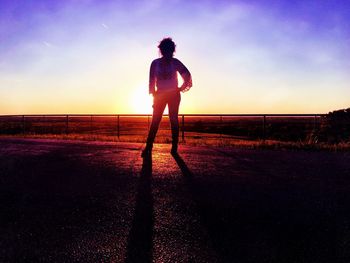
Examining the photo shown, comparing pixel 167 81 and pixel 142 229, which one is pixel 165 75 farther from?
pixel 142 229

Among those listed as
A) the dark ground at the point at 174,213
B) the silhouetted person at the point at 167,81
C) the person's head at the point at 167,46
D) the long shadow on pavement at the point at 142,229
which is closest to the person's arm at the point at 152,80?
the silhouetted person at the point at 167,81

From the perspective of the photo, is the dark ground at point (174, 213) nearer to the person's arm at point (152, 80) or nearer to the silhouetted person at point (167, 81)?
the silhouetted person at point (167, 81)

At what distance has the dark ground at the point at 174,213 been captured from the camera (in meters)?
2.02

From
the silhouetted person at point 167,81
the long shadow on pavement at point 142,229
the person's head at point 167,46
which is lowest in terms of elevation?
the long shadow on pavement at point 142,229

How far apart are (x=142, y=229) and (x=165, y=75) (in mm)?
3931

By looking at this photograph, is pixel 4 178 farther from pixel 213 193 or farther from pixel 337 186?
pixel 337 186

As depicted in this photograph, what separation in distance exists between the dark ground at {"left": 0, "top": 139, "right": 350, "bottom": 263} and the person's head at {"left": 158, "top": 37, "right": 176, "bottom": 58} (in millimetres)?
2027

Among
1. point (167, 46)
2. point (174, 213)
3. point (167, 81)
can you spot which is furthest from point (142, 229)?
point (167, 46)

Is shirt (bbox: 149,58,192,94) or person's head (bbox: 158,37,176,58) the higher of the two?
person's head (bbox: 158,37,176,58)

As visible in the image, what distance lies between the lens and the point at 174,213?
2746mm

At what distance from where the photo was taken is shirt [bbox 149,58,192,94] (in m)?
6.01

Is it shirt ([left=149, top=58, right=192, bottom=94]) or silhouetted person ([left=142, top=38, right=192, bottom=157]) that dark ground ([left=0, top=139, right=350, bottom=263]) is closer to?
silhouetted person ([left=142, top=38, right=192, bottom=157])

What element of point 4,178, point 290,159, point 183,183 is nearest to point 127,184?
point 183,183

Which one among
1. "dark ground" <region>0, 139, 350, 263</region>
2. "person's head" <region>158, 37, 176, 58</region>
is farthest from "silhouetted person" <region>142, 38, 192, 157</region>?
"dark ground" <region>0, 139, 350, 263</region>
